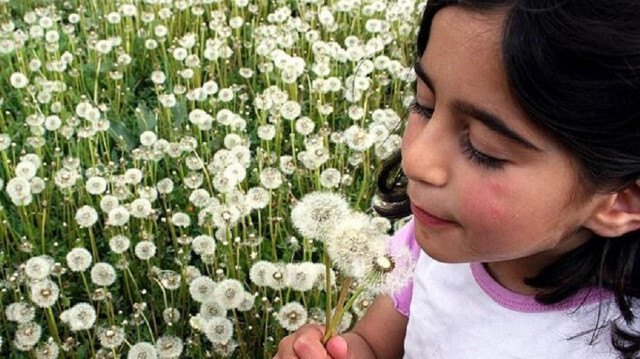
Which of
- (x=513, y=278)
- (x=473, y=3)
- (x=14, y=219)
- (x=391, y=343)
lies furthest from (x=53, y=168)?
(x=473, y=3)

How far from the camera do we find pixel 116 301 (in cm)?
142

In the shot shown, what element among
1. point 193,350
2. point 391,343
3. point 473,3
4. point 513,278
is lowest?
point 193,350

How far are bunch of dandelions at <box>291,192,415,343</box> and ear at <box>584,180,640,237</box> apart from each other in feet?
0.68

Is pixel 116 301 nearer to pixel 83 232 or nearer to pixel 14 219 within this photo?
pixel 83 232

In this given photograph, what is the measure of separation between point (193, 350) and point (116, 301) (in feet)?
0.62

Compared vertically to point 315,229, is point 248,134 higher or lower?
lower

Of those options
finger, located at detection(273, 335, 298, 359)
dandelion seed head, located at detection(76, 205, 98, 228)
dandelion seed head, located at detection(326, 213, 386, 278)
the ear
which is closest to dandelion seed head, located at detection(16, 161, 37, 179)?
dandelion seed head, located at detection(76, 205, 98, 228)

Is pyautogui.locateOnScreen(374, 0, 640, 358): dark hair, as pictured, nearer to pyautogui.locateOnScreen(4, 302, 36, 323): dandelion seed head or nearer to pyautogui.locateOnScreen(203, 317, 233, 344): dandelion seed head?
pyautogui.locateOnScreen(203, 317, 233, 344): dandelion seed head

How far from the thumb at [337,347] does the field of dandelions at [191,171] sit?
30mm

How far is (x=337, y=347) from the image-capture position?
3.17 ft

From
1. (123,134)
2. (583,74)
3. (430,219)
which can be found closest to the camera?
(583,74)

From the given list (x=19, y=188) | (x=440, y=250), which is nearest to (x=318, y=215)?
(x=440, y=250)

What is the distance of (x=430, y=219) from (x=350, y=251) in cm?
12

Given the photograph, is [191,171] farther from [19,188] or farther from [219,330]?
[219,330]
